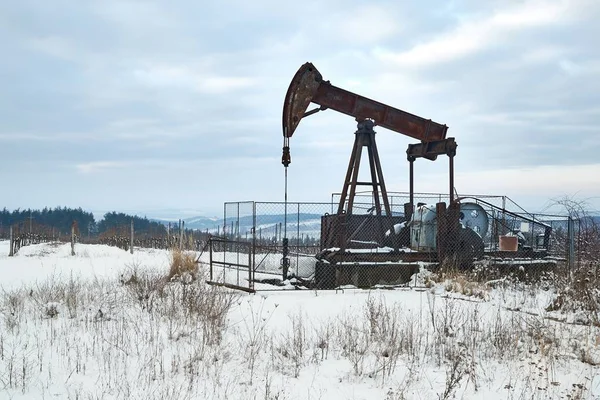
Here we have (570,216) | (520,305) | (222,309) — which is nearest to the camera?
(222,309)

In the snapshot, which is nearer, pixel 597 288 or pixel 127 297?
pixel 597 288

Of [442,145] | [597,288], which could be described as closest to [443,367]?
[597,288]

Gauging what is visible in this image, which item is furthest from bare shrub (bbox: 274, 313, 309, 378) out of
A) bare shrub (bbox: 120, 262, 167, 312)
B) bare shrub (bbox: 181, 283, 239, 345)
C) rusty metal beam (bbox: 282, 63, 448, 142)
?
rusty metal beam (bbox: 282, 63, 448, 142)

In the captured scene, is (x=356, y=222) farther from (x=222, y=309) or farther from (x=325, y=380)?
(x=325, y=380)

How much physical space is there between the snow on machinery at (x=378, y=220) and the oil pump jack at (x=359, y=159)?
23mm

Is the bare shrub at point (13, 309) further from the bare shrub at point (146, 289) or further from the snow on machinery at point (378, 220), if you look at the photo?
the snow on machinery at point (378, 220)

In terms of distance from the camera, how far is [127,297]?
9.26 metres

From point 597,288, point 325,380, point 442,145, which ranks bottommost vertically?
point 325,380

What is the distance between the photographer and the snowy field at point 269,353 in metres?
5.09

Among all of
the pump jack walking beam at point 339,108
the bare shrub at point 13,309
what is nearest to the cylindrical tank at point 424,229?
the pump jack walking beam at point 339,108

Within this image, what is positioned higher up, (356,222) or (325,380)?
(356,222)

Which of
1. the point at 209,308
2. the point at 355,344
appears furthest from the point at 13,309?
the point at 355,344

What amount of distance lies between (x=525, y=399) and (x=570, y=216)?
8658mm

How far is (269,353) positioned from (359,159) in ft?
25.9
